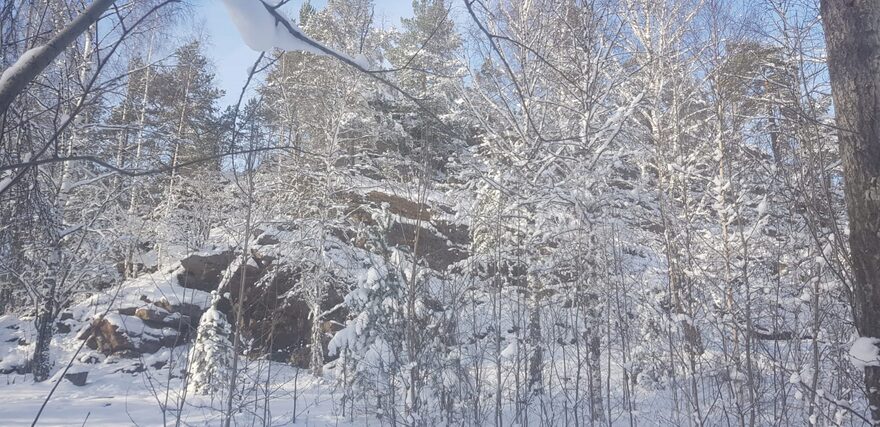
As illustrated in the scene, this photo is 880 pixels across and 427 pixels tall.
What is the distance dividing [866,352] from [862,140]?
4.09ft

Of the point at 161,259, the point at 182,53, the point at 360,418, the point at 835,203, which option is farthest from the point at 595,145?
the point at 161,259

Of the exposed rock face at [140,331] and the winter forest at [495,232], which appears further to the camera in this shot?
the exposed rock face at [140,331]

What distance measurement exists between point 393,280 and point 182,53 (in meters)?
5.65

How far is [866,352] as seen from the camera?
302 cm

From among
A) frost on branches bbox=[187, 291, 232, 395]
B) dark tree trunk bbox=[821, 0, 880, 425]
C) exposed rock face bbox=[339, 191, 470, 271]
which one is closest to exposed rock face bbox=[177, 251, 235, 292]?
exposed rock face bbox=[339, 191, 470, 271]

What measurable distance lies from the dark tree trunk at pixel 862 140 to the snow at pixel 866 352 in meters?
0.09

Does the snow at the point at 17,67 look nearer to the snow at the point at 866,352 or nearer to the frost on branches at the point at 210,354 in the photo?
the snow at the point at 866,352

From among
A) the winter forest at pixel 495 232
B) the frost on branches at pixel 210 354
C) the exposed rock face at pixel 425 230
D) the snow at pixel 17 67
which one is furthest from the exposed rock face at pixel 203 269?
the snow at pixel 17 67

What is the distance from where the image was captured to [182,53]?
9.50 meters

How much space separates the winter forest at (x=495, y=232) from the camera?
3129 mm

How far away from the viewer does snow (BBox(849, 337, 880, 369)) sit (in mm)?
2980

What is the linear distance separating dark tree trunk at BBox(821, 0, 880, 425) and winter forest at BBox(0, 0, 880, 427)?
0.05 ft

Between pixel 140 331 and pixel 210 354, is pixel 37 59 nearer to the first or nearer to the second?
pixel 210 354

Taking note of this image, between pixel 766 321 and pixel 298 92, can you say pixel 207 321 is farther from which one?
pixel 766 321
